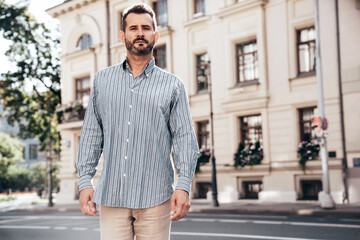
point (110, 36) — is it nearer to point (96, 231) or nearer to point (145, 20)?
point (96, 231)

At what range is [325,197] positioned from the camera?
680 inches

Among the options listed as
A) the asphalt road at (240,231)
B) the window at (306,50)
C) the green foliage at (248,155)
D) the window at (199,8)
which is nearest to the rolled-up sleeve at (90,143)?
the asphalt road at (240,231)

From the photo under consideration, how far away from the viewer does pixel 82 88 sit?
32.8m

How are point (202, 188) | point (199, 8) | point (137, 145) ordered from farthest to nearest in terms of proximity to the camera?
point (199, 8), point (202, 188), point (137, 145)

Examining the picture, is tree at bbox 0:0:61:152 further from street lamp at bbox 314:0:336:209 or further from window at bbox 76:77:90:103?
street lamp at bbox 314:0:336:209

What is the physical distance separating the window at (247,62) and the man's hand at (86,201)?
20835mm

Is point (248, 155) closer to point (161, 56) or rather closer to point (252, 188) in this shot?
point (252, 188)

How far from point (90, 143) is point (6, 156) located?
67501 millimetres

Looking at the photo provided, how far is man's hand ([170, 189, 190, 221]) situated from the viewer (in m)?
2.94

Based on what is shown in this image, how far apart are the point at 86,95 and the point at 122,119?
2969 cm

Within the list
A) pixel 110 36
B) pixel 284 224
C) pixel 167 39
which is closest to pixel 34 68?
pixel 110 36

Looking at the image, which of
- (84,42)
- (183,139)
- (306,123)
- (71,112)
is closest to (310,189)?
(306,123)

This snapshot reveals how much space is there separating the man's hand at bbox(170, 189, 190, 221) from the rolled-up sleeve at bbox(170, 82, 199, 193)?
0.05m

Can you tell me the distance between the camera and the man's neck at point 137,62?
3.19 meters
